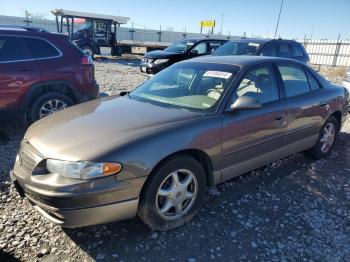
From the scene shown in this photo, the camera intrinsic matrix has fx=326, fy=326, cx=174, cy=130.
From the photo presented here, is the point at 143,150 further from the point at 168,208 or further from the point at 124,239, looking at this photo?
the point at 124,239

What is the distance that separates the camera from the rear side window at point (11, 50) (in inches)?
214

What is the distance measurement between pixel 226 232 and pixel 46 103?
4099 mm

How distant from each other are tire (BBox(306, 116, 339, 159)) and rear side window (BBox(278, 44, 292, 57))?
5583mm

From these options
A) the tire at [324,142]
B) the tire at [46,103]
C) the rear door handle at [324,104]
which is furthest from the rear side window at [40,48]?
the tire at [324,142]

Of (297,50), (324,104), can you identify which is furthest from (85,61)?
(297,50)

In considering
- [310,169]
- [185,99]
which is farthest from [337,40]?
[185,99]

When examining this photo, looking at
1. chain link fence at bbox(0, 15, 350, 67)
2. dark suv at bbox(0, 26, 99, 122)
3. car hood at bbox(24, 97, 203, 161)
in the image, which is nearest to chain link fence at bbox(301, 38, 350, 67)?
chain link fence at bbox(0, 15, 350, 67)

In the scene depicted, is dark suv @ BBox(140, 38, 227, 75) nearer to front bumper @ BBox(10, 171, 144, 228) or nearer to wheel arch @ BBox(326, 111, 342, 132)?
wheel arch @ BBox(326, 111, 342, 132)

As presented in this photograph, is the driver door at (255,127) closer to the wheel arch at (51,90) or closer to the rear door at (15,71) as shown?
the wheel arch at (51,90)

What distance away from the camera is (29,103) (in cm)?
562

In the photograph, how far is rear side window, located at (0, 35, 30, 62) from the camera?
543cm

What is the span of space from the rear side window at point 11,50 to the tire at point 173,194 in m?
3.98

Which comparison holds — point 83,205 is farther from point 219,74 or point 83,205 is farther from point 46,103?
point 46,103

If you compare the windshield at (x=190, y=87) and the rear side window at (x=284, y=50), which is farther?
the rear side window at (x=284, y=50)
